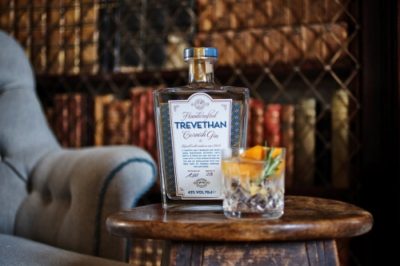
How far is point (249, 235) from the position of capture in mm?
699

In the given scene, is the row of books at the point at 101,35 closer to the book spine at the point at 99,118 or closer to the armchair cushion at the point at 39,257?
the book spine at the point at 99,118

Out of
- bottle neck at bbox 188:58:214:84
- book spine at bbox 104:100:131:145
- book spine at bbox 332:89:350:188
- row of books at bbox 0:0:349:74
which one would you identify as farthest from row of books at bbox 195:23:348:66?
bottle neck at bbox 188:58:214:84

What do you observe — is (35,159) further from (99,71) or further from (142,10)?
(142,10)

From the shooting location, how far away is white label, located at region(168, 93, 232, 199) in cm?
90

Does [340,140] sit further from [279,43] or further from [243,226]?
[243,226]

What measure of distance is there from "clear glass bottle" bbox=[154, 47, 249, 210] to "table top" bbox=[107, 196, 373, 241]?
0.10 meters

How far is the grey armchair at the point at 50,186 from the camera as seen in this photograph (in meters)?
1.29

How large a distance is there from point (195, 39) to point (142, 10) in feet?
0.85

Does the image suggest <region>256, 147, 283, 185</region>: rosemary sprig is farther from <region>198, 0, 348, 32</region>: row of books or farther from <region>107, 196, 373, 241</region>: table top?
<region>198, 0, 348, 32</region>: row of books

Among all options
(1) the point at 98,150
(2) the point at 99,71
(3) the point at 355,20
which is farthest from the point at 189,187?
(2) the point at 99,71

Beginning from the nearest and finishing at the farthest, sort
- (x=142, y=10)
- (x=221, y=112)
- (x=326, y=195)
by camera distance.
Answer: (x=221, y=112) < (x=326, y=195) < (x=142, y=10)

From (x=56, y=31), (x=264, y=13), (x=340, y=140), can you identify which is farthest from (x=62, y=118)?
(x=340, y=140)

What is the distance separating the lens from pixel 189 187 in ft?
2.98

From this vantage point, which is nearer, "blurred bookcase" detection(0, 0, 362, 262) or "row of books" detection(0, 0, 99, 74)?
"blurred bookcase" detection(0, 0, 362, 262)
